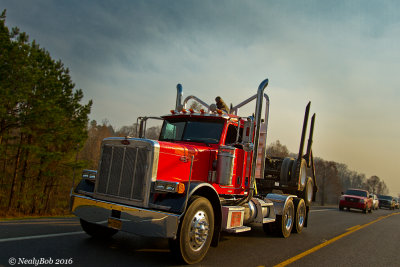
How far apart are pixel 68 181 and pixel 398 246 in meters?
23.6

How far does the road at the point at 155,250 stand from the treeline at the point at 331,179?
3.92m

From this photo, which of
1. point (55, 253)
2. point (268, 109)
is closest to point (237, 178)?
point (268, 109)

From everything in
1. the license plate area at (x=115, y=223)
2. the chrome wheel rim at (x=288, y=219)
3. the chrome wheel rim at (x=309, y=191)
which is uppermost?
the chrome wheel rim at (x=309, y=191)

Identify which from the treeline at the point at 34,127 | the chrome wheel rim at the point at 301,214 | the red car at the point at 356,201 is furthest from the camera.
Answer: the red car at the point at 356,201

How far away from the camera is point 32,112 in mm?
19672

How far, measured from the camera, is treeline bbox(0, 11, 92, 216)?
1842 centimetres

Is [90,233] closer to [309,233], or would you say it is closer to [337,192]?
[309,233]

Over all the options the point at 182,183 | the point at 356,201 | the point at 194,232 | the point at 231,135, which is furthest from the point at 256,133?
the point at 356,201

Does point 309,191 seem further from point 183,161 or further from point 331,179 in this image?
point 331,179

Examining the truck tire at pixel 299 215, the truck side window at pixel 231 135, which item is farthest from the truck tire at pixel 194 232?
the truck tire at pixel 299 215

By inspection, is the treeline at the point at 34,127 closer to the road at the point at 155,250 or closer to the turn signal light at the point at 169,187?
the road at the point at 155,250

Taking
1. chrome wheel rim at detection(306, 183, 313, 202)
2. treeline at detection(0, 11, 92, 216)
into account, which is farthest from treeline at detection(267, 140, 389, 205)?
treeline at detection(0, 11, 92, 216)

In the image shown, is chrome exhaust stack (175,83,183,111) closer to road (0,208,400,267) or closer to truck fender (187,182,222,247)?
truck fender (187,182,222,247)

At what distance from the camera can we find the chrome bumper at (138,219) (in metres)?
4.16
